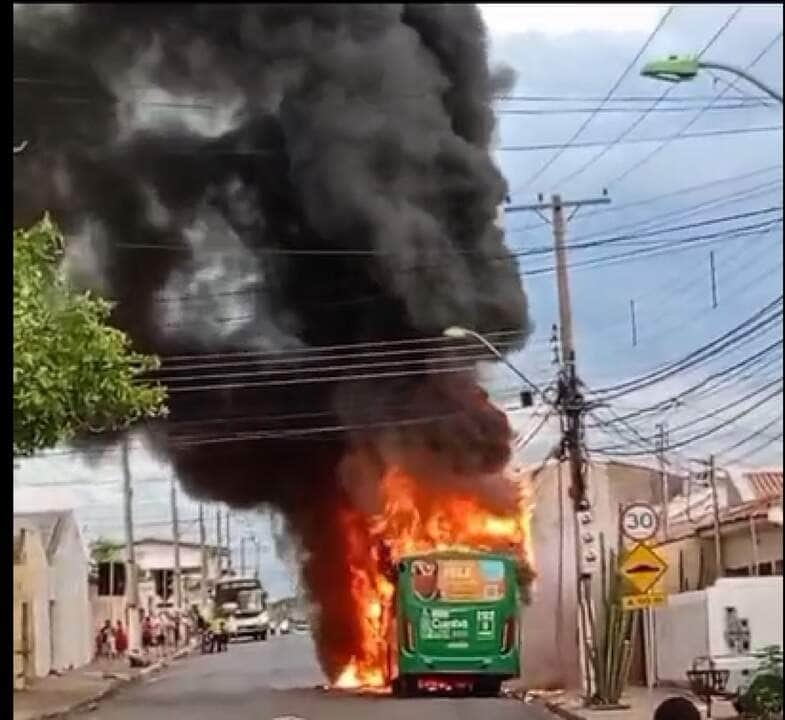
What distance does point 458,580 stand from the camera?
580cm

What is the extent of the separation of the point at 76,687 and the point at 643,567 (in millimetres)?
1952

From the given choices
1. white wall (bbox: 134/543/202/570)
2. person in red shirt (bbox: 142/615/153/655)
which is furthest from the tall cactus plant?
person in red shirt (bbox: 142/615/153/655)

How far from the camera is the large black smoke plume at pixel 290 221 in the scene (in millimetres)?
5773

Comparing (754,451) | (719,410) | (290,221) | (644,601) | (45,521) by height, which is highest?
(290,221)

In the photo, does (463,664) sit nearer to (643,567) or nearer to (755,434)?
(643,567)

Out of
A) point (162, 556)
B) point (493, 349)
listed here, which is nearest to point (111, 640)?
point (162, 556)

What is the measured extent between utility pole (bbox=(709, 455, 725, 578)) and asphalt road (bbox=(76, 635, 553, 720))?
748 mm

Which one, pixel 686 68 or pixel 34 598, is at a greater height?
pixel 686 68

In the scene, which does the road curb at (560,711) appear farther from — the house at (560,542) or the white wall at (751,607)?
the white wall at (751,607)

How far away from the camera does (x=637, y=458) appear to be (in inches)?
232

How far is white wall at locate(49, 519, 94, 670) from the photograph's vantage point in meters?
6.12

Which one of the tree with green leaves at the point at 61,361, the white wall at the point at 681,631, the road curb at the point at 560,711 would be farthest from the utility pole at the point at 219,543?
the white wall at the point at 681,631

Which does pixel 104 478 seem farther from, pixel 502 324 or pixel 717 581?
pixel 717 581
